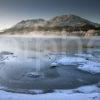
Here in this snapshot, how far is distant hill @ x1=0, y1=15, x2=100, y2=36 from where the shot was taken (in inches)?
316

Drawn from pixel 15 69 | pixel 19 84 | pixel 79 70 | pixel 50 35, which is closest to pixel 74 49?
pixel 50 35

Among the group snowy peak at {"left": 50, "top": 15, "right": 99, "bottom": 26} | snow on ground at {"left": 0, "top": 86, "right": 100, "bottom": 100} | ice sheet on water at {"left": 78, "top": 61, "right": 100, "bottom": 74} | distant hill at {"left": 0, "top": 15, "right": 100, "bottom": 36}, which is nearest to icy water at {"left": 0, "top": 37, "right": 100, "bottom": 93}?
ice sheet on water at {"left": 78, "top": 61, "right": 100, "bottom": 74}

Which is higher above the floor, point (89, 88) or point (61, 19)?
point (61, 19)

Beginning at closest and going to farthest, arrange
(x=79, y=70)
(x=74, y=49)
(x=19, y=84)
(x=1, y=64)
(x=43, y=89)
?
(x=43, y=89), (x=19, y=84), (x=79, y=70), (x=1, y=64), (x=74, y=49)

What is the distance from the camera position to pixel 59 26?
8.20 m

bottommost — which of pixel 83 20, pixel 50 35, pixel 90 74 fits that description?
pixel 90 74

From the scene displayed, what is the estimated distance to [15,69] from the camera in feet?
20.0

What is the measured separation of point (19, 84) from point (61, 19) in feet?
13.9

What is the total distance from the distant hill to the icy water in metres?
0.58

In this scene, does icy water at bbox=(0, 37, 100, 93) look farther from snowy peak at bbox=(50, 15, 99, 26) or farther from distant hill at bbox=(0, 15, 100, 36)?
snowy peak at bbox=(50, 15, 99, 26)

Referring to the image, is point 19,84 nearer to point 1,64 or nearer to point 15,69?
point 15,69

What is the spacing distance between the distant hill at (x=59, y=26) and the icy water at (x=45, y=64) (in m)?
0.58

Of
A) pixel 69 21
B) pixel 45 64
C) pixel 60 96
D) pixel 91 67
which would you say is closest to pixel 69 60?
pixel 45 64

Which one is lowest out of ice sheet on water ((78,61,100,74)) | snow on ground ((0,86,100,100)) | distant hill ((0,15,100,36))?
ice sheet on water ((78,61,100,74))
